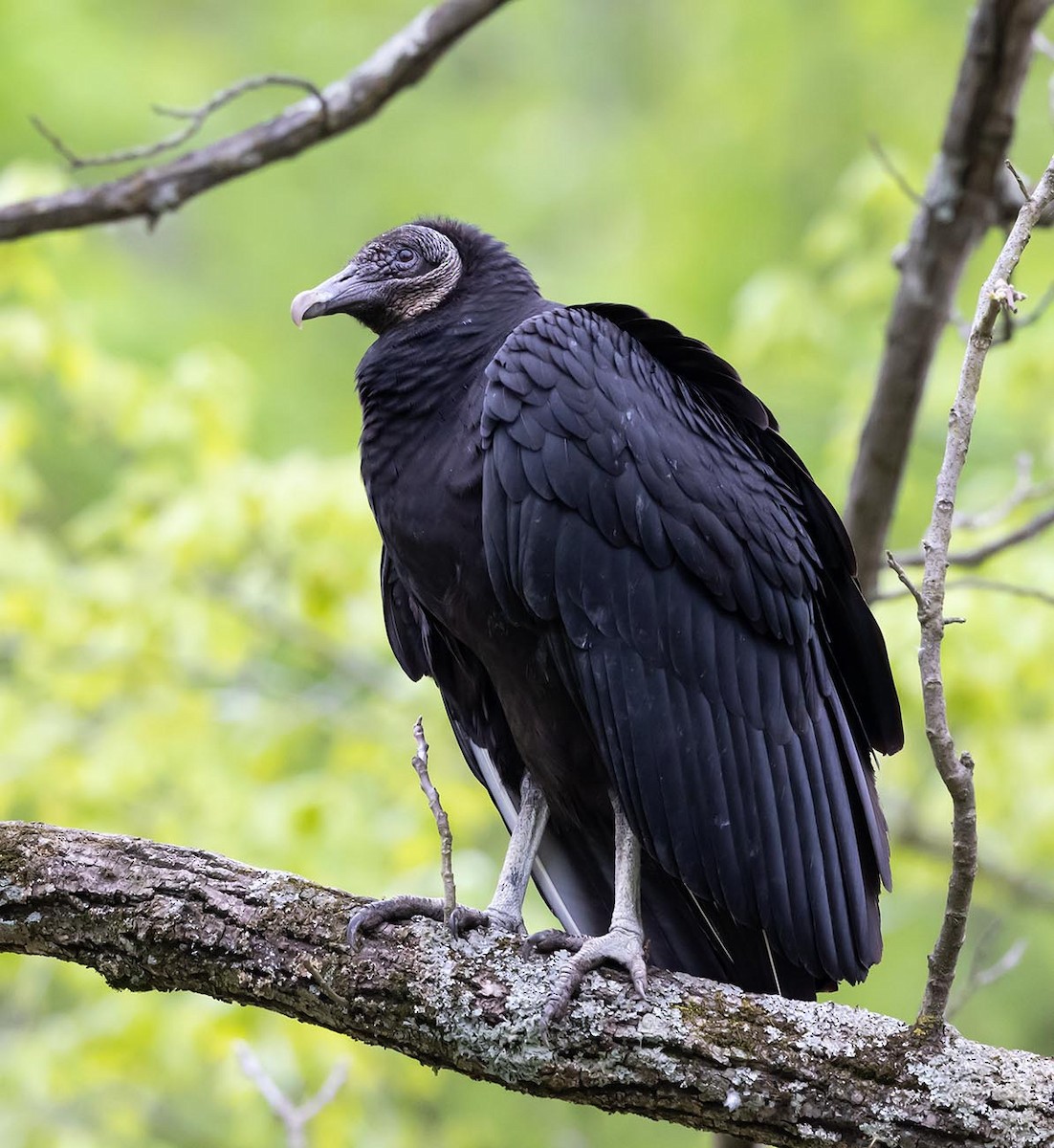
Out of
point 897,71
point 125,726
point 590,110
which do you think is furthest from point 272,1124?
point 590,110

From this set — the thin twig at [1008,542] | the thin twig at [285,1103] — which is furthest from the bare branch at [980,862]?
the thin twig at [285,1103]

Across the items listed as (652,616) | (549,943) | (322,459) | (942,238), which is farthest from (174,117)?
(322,459)

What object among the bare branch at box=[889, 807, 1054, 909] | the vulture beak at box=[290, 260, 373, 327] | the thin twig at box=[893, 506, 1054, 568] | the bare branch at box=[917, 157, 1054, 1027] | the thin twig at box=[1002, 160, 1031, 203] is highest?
the bare branch at box=[889, 807, 1054, 909]

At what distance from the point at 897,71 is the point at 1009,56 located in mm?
3709

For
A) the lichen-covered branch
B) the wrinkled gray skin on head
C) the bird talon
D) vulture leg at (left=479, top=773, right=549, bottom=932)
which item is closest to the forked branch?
the lichen-covered branch

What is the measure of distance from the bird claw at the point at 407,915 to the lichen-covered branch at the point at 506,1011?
0.02m

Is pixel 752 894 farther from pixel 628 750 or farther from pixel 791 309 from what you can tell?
pixel 791 309

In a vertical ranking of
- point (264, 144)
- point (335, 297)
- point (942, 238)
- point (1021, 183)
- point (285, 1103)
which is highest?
point (942, 238)

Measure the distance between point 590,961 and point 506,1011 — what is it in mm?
177

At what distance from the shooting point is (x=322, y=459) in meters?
5.97

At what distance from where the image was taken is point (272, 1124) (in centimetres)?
582

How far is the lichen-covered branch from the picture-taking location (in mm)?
2135

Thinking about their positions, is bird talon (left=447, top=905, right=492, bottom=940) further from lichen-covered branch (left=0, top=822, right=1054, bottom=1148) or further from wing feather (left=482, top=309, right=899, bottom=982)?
wing feather (left=482, top=309, right=899, bottom=982)

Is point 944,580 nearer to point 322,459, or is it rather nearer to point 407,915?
point 407,915
